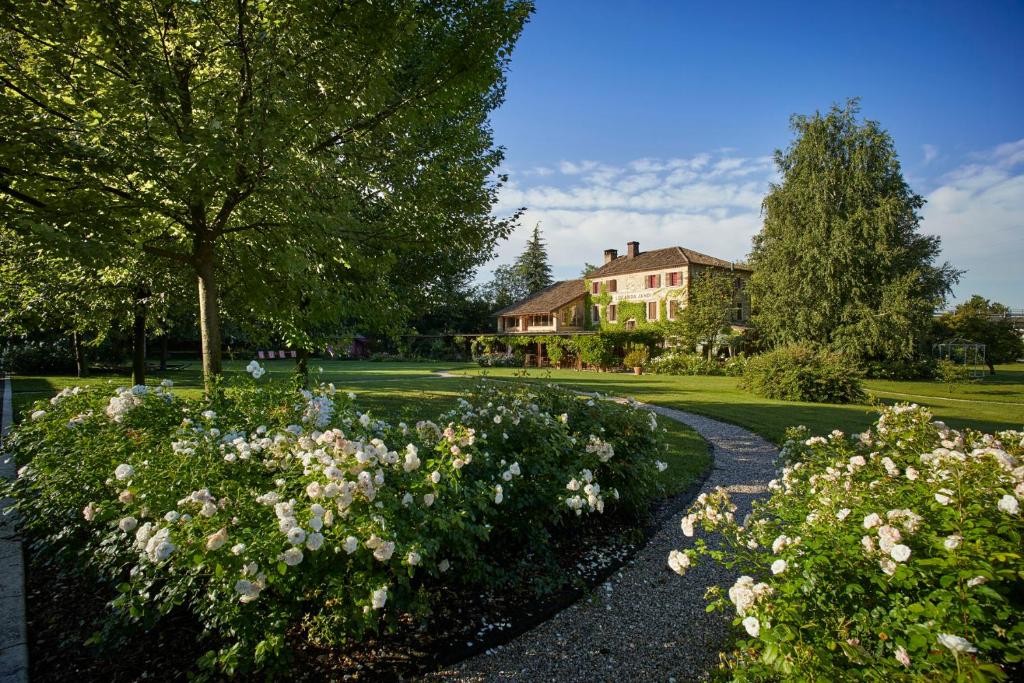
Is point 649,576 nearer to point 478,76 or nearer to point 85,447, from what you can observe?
point 85,447

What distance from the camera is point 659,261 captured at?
37.2 m

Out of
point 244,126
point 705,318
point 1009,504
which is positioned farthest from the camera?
point 705,318

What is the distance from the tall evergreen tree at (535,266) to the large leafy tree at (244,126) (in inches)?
2247

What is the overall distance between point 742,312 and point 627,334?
12.2 meters

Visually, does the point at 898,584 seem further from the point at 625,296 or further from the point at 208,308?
the point at 625,296

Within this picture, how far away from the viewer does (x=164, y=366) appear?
23922 mm

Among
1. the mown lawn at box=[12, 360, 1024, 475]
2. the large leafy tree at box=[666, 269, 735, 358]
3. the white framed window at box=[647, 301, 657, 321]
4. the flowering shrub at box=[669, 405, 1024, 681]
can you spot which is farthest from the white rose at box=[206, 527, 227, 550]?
the white framed window at box=[647, 301, 657, 321]

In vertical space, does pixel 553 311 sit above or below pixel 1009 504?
above

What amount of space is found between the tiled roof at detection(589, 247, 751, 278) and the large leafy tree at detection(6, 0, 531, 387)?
104 feet

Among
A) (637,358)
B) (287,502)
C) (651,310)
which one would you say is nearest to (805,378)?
(637,358)

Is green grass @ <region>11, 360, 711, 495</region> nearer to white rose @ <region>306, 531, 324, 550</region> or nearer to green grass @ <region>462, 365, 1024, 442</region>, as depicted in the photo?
green grass @ <region>462, 365, 1024, 442</region>

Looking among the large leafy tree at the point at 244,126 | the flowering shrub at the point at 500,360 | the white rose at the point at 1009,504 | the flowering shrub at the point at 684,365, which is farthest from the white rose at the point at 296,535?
the flowering shrub at the point at 500,360

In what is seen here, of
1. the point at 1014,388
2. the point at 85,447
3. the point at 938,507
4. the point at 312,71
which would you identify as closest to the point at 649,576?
the point at 938,507

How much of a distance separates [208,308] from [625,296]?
35.4 metres
